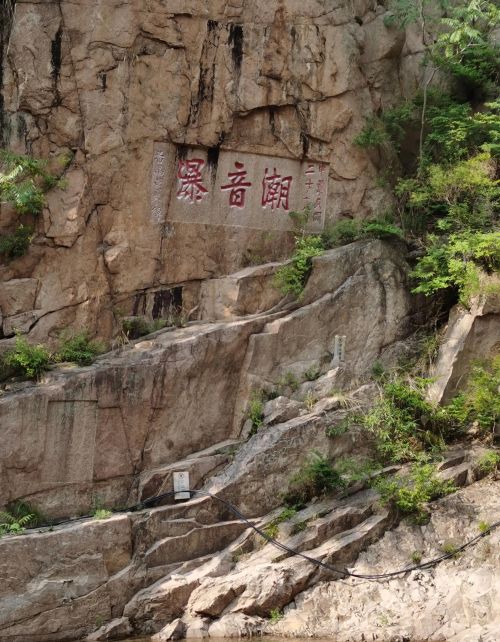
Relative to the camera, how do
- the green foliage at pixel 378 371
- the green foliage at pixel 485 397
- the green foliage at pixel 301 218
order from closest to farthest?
the green foliage at pixel 485 397 → the green foliage at pixel 378 371 → the green foliage at pixel 301 218

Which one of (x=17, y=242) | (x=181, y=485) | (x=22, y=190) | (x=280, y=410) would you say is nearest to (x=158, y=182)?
(x=22, y=190)

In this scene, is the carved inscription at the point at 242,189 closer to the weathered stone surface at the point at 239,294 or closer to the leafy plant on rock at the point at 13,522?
the weathered stone surface at the point at 239,294

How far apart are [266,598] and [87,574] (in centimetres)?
238

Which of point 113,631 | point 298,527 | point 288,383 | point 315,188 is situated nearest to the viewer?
point 113,631

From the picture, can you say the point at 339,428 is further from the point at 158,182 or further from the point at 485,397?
the point at 158,182

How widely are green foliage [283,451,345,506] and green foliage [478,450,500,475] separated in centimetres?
205

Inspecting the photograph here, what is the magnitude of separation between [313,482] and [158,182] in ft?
17.8

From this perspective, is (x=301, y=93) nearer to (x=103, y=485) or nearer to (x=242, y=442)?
(x=242, y=442)

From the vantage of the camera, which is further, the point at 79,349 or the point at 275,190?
the point at 275,190

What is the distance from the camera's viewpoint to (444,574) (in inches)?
434

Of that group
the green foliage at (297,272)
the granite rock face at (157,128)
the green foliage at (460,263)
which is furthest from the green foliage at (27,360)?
the green foliage at (460,263)

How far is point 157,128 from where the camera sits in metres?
13.7

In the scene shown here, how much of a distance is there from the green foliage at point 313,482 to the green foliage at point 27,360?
4001mm

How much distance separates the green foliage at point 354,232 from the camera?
1427cm
